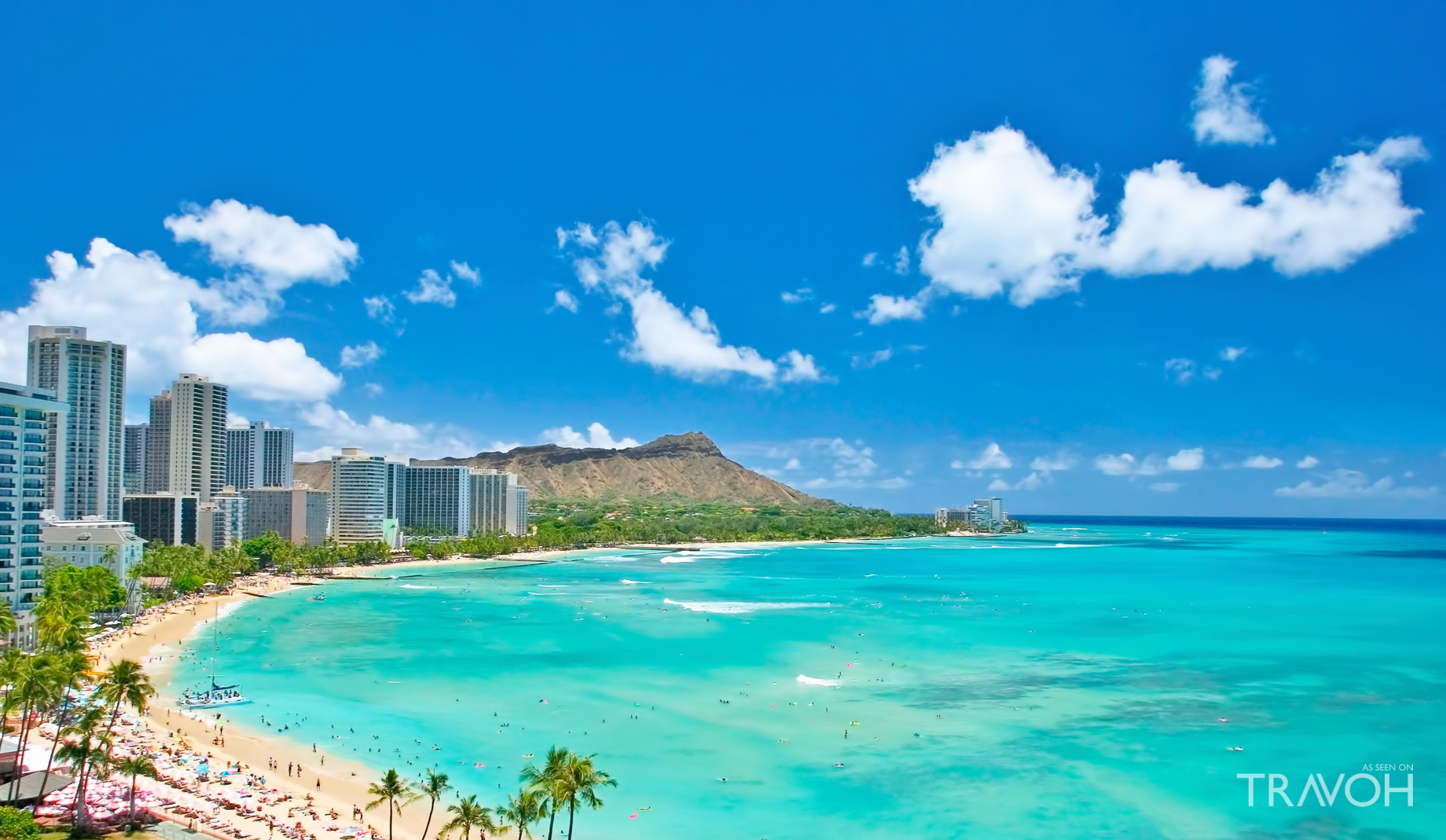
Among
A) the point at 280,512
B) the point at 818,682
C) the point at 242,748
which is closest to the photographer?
the point at 242,748

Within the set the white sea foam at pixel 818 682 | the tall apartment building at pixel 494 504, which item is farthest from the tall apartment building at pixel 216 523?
the white sea foam at pixel 818 682

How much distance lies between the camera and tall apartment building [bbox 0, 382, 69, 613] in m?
47.6

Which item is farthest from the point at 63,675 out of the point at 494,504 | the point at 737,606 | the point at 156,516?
the point at 494,504

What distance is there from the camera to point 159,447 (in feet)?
461

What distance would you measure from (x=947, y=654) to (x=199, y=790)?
1602 inches

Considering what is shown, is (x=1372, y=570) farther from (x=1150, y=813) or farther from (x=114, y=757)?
(x=114, y=757)

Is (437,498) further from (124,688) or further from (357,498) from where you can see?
(124,688)

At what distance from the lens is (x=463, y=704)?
43.0 metres

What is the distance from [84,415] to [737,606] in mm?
77373

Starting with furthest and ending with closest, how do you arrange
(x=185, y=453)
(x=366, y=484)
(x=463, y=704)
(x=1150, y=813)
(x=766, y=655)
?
(x=366, y=484) → (x=185, y=453) → (x=766, y=655) → (x=463, y=704) → (x=1150, y=813)

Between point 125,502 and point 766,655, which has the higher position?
point 125,502

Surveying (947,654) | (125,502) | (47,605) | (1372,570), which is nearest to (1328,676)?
(947,654)

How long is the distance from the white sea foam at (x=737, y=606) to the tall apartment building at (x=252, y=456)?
417 ft

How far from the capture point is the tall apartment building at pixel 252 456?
179m
